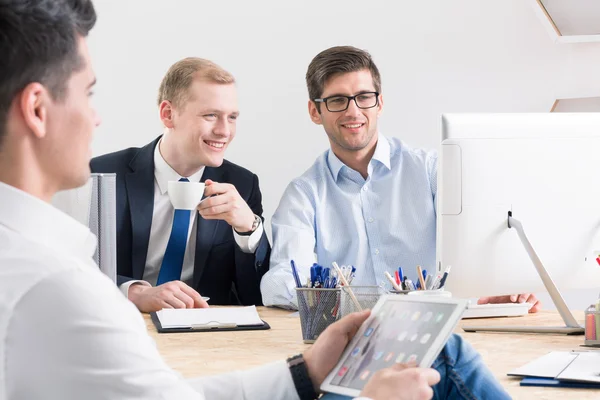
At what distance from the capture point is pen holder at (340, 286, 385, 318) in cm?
165

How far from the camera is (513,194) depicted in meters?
1.86

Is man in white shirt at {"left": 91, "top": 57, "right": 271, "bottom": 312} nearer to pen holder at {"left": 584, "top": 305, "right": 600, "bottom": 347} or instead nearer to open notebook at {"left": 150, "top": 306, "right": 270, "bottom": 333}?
open notebook at {"left": 150, "top": 306, "right": 270, "bottom": 333}

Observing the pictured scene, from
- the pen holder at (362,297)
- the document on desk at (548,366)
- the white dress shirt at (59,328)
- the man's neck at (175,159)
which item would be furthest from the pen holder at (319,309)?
the man's neck at (175,159)

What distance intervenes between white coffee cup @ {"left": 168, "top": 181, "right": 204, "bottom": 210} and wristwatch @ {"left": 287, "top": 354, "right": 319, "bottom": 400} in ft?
3.28

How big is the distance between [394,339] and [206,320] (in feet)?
2.82

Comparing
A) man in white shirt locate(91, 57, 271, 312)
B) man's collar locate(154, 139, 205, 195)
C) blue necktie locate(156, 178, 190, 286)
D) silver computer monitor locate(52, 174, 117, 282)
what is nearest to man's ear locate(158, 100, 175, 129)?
man in white shirt locate(91, 57, 271, 312)

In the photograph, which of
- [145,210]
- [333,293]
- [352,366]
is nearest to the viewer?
[352,366]

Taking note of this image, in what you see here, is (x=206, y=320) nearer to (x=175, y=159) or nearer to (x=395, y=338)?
(x=395, y=338)

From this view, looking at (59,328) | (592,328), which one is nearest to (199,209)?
(592,328)

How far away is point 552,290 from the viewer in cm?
187

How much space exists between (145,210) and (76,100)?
1.77 meters

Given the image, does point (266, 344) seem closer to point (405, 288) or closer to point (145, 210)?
point (405, 288)

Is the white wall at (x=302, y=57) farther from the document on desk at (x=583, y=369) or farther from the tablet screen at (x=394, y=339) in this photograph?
the tablet screen at (x=394, y=339)

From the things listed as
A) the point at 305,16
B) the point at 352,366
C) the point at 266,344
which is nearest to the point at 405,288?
the point at 266,344
